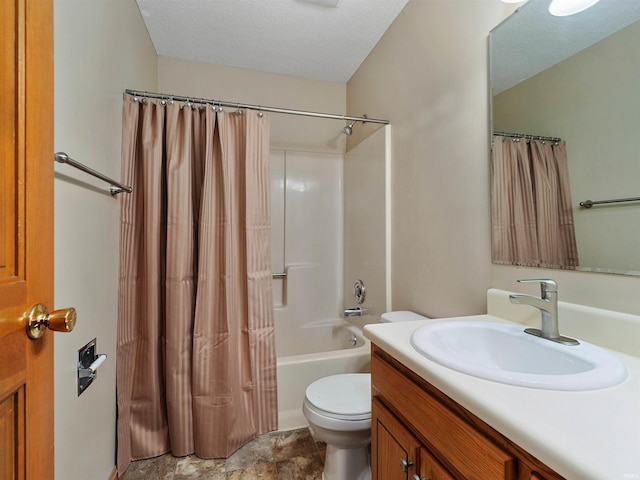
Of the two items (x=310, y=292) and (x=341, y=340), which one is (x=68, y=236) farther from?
(x=341, y=340)

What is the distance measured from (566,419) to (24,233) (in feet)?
3.12

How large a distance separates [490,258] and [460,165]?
0.44m

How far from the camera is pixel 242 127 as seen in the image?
5.52ft

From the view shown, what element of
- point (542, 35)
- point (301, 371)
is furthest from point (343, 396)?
point (542, 35)

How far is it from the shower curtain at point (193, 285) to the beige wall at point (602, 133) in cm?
133

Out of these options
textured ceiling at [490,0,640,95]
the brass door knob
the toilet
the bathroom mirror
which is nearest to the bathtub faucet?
the toilet

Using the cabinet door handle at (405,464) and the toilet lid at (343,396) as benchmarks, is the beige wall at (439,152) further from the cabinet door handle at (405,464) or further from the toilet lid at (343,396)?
the cabinet door handle at (405,464)

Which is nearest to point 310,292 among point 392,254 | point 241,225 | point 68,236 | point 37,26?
point 392,254

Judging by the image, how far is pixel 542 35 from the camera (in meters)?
1.00

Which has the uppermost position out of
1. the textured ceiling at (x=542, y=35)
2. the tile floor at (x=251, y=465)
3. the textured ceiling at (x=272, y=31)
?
the textured ceiling at (x=272, y=31)

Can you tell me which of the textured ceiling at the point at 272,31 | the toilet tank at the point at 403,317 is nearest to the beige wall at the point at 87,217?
the textured ceiling at the point at 272,31

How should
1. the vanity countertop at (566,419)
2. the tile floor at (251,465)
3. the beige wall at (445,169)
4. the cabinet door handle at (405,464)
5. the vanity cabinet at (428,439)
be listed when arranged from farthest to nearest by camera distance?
the tile floor at (251,465) → the beige wall at (445,169) → the cabinet door handle at (405,464) → the vanity cabinet at (428,439) → the vanity countertop at (566,419)

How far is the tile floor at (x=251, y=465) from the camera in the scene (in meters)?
1.42

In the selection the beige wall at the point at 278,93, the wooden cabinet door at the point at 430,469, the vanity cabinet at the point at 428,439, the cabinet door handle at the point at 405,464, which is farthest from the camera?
the beige wall at the point at 278,93
